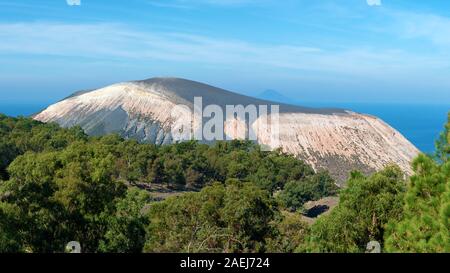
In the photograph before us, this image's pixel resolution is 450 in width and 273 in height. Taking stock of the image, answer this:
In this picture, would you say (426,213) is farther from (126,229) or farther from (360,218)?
(126,229)

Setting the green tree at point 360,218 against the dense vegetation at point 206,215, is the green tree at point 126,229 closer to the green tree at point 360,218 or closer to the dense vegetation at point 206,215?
the dense vegetation at point 206,215

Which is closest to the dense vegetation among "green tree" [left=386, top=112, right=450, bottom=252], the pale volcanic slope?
"green tree" [left=386, top=112, right=450, bottom=252]

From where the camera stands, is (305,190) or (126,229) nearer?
(126,229)

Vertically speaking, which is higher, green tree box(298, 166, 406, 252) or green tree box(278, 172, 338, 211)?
green tree box(298, 166, 406, 252)

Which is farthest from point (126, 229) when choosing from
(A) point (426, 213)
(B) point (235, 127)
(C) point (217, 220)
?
(B) point (235, 127)

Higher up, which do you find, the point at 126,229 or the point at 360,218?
the point at 360,218

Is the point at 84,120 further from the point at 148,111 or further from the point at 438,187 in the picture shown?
the point at 438,187

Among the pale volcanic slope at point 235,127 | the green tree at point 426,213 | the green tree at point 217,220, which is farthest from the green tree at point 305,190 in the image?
the green tree at point 426,213

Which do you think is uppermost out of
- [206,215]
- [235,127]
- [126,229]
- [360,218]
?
[235,127]

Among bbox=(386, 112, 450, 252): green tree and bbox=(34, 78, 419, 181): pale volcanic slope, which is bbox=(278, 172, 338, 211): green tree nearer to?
bbox=(34, 78, 419, 181): pale volcanic slope
